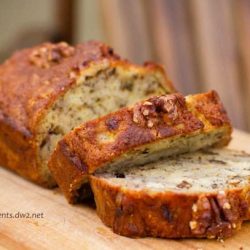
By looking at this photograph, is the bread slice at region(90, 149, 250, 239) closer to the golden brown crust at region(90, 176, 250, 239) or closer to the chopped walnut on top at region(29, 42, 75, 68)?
the golden brown crust at region(90, 176, 250, 239)

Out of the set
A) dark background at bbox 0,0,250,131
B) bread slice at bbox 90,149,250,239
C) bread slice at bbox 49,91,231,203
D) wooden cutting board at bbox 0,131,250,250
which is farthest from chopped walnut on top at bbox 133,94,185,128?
dark background at bbox 0,0,250,131

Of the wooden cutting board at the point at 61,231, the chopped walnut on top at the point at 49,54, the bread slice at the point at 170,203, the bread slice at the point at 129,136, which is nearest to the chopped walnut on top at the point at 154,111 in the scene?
the bread slice at the point at 129,136

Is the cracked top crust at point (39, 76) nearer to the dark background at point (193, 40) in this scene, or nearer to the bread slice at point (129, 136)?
the bread slice at point (129, 136)

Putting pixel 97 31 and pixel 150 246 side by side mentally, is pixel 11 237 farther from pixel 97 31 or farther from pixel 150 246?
pixel 97 31

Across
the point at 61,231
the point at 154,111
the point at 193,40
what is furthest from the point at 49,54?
the point at 193,40

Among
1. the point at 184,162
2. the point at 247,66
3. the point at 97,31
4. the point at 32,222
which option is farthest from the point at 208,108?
the point at 97,31

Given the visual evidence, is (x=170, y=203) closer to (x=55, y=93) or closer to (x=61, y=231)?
(x=61, y=231)
